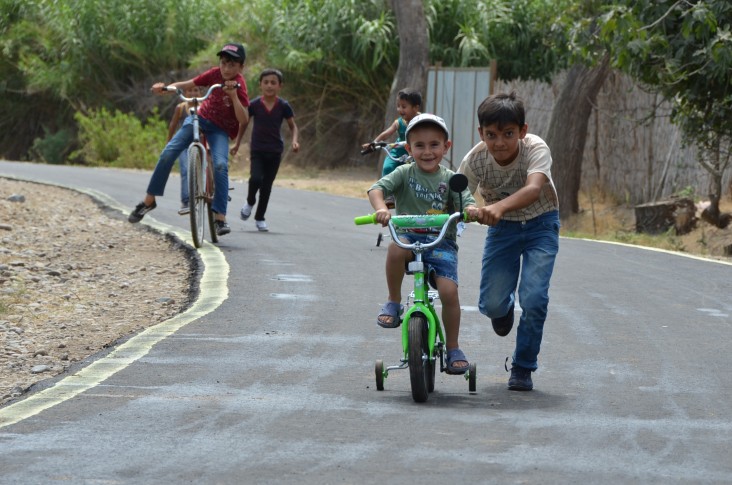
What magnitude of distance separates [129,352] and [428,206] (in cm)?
198

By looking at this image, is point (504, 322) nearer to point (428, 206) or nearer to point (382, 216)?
point (428, 206)

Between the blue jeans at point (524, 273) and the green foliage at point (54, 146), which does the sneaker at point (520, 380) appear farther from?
the green foliage at point (54, 146)

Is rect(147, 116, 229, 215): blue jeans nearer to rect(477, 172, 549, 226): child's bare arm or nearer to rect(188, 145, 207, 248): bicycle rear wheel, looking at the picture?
rect(188, 145, 207, 248): bicycle rear wheel

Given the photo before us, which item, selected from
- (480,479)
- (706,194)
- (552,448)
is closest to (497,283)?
(552,448)

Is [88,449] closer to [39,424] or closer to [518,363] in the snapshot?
[39,424]

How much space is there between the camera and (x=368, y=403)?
6574mm

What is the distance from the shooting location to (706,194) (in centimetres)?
2066

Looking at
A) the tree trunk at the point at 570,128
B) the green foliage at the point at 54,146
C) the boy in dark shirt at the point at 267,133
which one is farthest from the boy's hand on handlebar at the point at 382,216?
the green foliage at the point at 54,146

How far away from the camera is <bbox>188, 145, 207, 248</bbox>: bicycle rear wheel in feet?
41.4

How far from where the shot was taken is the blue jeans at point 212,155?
12953 millimetres

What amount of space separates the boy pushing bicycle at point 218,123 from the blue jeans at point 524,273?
19.3 ft

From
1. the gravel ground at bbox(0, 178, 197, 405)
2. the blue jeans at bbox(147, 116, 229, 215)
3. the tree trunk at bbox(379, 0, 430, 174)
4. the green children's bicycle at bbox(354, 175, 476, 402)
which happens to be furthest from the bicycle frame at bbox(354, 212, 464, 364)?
the tree trunk at bbox(379, 0, 430, 174)

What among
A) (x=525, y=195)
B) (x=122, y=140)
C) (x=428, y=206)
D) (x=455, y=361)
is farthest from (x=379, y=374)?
(x=122, y=140)

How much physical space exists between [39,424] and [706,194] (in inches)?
638
